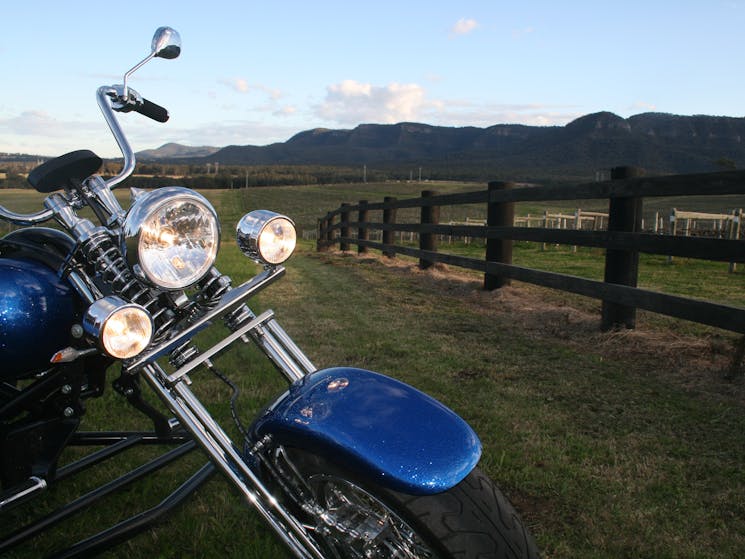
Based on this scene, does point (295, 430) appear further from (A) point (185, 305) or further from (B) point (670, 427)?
(B) point (670, 427)

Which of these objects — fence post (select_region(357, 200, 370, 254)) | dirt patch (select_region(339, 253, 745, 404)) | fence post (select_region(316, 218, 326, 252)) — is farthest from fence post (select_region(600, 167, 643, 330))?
fence post (select_region(316, 218, 326, 252))

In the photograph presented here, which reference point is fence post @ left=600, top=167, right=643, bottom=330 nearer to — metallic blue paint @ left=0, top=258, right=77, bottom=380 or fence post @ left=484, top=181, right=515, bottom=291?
fence post @ left=484, top=181, right=515, bottom=291

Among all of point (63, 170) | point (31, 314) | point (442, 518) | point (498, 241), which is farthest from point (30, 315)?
point (498, 241)

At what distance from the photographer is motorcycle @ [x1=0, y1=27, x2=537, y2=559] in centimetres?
139

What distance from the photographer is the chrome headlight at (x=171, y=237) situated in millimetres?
1436

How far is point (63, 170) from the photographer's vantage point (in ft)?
5.75

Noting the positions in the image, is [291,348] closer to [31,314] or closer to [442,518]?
[442,518]

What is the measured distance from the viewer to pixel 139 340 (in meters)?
1.43

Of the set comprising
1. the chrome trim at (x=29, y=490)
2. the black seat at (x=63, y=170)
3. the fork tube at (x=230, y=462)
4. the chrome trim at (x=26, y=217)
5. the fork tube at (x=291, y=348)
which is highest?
the black seat at (x=63, y=170)

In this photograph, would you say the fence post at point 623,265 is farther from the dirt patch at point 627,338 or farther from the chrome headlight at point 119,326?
the chrome headlight at point 119,326

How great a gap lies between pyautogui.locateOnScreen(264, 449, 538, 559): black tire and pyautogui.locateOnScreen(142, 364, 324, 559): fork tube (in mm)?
101

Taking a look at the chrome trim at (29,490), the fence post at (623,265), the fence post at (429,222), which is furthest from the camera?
the fence post at (429,222)

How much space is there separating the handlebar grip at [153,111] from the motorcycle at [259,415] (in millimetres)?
97

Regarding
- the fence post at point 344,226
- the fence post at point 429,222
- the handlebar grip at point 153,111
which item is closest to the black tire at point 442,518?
the handlebar grip at point 153,111
